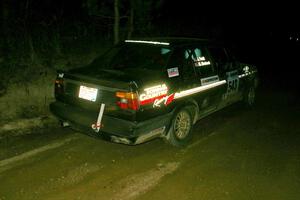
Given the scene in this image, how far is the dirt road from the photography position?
4156 millimetres

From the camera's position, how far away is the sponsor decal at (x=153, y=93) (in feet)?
15.3

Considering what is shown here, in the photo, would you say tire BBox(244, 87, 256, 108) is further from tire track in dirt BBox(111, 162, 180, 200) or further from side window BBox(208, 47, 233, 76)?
tire track in dirt BBox(111, 162, 180, 200)

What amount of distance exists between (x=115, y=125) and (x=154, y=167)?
81cm

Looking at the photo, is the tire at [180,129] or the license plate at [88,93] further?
the tire at [180,129]

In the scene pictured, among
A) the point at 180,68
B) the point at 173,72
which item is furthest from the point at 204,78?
the point at 173,72

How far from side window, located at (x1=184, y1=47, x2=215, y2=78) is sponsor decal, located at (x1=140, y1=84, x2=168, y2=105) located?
920 mm

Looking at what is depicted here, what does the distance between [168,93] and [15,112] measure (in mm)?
3231

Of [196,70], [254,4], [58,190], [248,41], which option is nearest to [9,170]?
[58,190]

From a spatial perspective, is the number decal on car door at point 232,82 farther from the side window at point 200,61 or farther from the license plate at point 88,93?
the license plate at point 88,93

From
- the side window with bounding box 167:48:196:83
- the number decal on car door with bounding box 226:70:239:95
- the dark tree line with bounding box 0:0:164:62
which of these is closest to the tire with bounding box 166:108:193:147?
the side window with bounding box 167:48:196:83

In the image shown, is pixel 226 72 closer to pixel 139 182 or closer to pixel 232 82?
pixel 232 82

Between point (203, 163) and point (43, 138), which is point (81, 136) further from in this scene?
point (203, 163)

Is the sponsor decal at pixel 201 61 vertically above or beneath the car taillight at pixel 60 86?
above

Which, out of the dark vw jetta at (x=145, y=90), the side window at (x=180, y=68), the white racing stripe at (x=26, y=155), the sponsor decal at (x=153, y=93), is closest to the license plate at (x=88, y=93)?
the dark vw jetta at (x=145, y=90)
